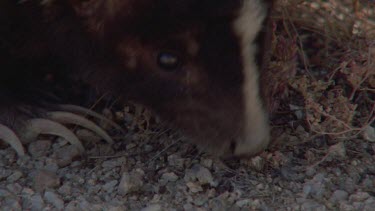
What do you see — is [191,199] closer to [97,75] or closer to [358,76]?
[97,75]

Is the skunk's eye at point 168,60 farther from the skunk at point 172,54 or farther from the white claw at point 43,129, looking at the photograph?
the white claw at point 43,129

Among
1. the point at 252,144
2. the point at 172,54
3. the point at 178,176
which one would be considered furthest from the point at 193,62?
the point at 178,176

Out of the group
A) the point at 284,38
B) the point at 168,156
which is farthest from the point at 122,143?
the point at 284,38

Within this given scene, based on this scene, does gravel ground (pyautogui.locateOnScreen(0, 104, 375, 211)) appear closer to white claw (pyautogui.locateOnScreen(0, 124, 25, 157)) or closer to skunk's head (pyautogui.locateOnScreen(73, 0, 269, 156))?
white claw (pyautogui.locateOnScreen(0, 124, 25, 157))

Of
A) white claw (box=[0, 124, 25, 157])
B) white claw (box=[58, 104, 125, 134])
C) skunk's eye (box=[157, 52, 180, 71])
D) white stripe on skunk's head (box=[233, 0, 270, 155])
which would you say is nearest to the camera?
white stripe on skunk's head (box=[233, 0, 270, 155])

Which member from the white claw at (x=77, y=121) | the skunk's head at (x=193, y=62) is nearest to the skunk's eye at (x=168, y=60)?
the skunk's head at (x=193, y=62)

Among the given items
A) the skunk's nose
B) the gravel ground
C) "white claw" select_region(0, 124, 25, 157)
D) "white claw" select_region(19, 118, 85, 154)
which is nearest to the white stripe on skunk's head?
the skunk's nose
